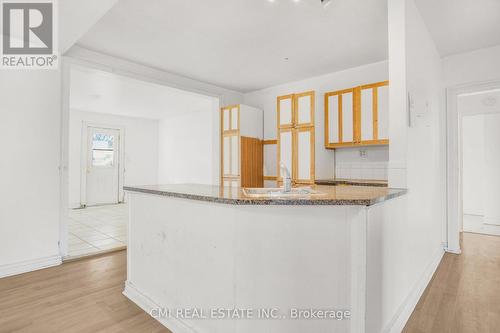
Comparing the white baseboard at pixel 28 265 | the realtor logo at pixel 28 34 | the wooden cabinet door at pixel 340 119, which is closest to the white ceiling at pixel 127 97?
the realtor logo at pixel 28 34

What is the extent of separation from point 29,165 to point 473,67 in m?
5.42

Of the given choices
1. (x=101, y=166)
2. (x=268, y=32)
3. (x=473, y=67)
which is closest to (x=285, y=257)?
(x=268, y=32)

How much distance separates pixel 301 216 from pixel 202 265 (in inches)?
28.3

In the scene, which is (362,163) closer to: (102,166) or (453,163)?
(453,163)

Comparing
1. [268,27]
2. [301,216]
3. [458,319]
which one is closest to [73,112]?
[268,27]

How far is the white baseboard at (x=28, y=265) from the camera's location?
9.07ft

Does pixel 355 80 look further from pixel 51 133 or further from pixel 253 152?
pixel 51 133

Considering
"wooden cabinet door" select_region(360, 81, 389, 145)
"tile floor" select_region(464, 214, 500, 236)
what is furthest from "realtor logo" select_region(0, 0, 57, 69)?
"tile floor" select_region(464, 214, 500, 236)

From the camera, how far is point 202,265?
169cm

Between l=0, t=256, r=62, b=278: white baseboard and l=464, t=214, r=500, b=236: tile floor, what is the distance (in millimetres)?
6288

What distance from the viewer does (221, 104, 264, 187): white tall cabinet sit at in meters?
4.62

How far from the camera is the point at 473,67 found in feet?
11.4

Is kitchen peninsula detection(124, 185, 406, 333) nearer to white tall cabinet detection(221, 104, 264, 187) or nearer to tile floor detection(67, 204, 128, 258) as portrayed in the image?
tile floor detection(67, 204, 128, 258)

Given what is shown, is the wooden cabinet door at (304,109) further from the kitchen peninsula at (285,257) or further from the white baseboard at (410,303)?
the kitchen peninsula at (285,257)
